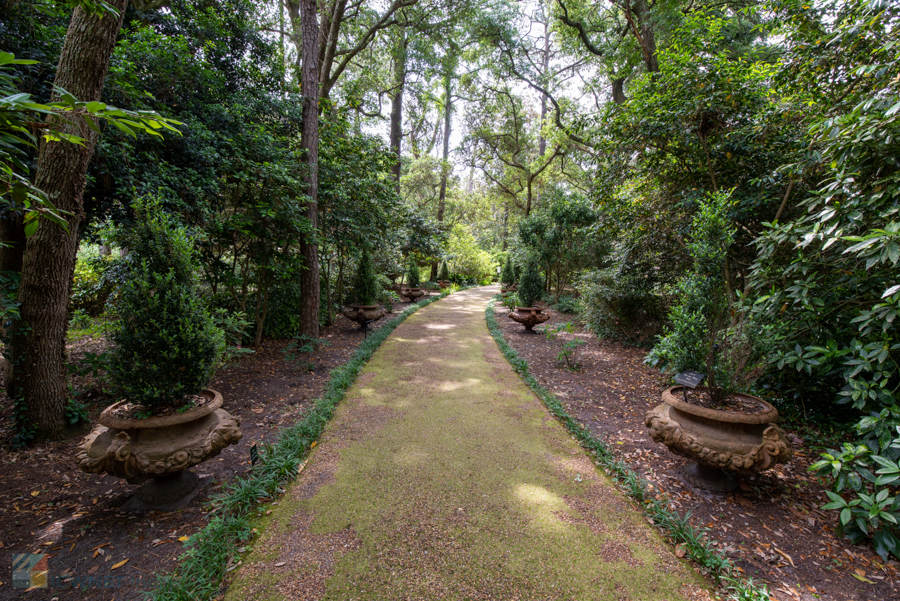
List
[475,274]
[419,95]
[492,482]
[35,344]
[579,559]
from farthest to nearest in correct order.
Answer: [475,274], [419,95], [35,344], [492,482], [579,559]

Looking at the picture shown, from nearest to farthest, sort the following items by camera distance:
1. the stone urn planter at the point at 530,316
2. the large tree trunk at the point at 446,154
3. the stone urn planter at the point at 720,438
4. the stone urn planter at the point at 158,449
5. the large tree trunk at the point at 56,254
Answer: the stone urn planter at the point at 158,449 → the stone urn planter at the point at 720,438 → the large tree trunk at the point at 56,254 → the stone urn planter at the point at 530,316 → the large tree trunk at the point at 446,154

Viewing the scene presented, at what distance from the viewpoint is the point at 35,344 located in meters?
2.88

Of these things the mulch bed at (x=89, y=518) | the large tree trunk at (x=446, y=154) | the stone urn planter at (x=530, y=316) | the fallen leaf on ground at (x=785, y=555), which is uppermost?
the large tree trunk at (x=446, y=154)

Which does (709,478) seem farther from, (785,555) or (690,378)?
(690,378)

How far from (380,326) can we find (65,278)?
18.4ft

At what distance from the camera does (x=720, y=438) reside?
2.38m

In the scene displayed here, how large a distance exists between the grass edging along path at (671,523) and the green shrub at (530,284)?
524cm

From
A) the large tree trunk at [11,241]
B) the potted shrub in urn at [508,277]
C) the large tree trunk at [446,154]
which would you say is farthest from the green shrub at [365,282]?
the large tree trunk at [446,154]

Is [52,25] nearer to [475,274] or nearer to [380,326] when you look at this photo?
[380,326]

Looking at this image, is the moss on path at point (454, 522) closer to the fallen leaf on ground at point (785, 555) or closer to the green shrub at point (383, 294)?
the fallen leaf on ground at point (785, 555)

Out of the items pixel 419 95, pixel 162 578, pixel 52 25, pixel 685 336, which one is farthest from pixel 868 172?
pixel 419 95

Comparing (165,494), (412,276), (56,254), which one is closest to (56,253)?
(56,254)

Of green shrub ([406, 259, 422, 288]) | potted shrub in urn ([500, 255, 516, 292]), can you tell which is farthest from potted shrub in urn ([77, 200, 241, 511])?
potted shrub in urn ([500, 255, 516, 292])

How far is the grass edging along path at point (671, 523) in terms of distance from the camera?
179 cm
